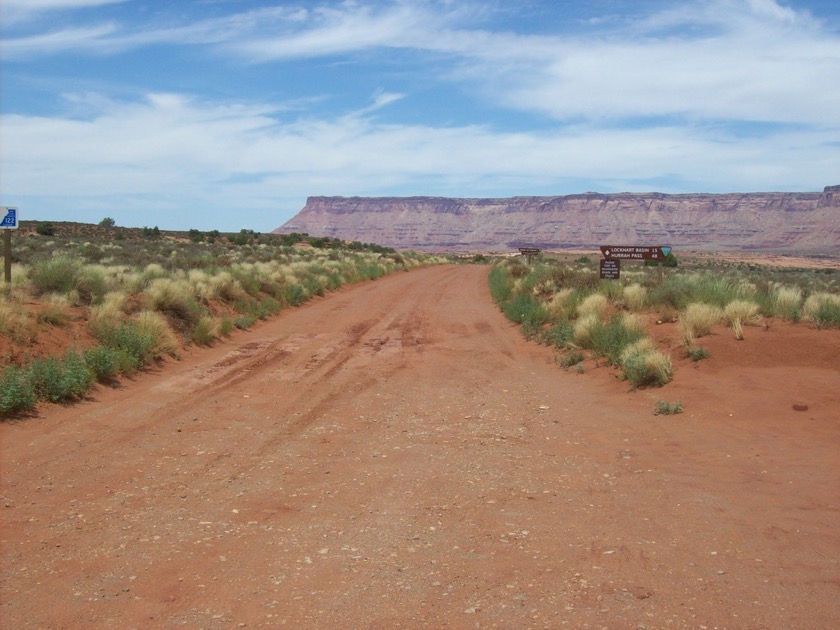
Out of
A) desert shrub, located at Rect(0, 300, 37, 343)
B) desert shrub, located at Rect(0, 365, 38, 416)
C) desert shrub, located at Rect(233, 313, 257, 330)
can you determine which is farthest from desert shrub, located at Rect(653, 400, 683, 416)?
desert shrub, located at Rect(233, 313, 257, 330)

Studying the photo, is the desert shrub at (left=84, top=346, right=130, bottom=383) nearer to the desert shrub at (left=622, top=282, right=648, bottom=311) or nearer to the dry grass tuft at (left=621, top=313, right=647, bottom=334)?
the dry grass tuft at (left=621, top=313, right=647, bottom=334)

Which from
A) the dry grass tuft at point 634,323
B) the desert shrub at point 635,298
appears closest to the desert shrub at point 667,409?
the dry grass tuft at point 634,323

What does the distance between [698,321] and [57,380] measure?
35.4 feet

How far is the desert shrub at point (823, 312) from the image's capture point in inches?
537

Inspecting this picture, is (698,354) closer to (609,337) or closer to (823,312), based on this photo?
(609,337)

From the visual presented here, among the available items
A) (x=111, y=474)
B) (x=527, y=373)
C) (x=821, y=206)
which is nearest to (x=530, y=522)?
(x=111, y=474)

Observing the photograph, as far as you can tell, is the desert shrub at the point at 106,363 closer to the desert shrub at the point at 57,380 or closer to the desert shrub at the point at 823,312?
the desert shrub at the point at 57,380

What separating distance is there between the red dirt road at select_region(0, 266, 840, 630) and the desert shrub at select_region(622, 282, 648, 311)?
4.48 m

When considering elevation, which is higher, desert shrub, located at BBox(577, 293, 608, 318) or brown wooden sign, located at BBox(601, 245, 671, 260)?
brown wooden sign, located at BBox(601, 245, 671, 260)

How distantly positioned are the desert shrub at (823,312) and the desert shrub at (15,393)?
41.7 ft

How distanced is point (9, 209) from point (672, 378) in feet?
41.8

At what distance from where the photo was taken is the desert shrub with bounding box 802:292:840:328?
13633 millimetres

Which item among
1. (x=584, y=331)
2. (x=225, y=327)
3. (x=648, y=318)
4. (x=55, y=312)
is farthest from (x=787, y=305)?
(x=55, y=312)

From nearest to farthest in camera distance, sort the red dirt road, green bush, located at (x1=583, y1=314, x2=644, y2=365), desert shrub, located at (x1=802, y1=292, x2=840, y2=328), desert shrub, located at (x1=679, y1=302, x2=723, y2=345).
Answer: the red dirt road, desert shrub, located at (x1=802, y1=292, x2=840, y2=328), desert shrub, located at (x1=679, y1=302, x2=723, y2=345), green bush, located at (x1=583, y1=314, x2=644, y2=365)
